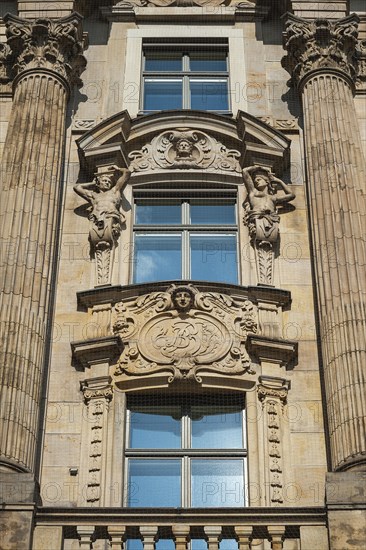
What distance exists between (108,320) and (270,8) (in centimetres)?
745

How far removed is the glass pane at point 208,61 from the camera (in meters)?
20.6

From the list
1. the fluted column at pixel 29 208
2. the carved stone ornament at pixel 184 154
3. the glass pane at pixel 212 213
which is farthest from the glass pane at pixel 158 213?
the fluted column at pixel 29 208

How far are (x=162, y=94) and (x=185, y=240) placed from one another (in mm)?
3454

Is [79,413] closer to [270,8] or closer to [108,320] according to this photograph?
[108,320]

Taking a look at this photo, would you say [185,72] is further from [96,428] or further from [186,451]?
[186,451]

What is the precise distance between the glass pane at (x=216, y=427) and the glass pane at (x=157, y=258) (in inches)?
88.6

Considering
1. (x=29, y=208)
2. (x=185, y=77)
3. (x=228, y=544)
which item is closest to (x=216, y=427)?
(x=228, y=544)

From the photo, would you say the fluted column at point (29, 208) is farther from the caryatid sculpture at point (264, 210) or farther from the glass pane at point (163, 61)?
the caryatid sculpture at point (264, 210)

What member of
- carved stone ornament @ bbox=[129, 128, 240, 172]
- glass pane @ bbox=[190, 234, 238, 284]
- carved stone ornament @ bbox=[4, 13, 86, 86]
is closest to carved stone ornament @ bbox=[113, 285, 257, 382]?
glass pane @ bbox=[190, 234, 238, 284]

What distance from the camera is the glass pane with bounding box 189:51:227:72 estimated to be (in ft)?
67.6

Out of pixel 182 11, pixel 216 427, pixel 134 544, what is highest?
pixel 182 11

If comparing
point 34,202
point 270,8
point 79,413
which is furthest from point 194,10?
point 79,413

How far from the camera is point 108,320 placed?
1648 centimetres

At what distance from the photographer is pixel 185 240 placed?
17812 millimetres
